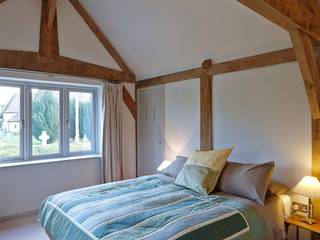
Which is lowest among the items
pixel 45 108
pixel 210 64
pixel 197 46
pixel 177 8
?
pixel 45 108

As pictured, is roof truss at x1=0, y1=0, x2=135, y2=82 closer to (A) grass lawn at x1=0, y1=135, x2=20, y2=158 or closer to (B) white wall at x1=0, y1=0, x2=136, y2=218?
(B) white wall at x1=0, y1=0, x2=136, y2=218

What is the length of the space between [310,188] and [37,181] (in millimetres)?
3459

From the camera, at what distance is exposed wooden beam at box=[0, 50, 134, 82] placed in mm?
3289

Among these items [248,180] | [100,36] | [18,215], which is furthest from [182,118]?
[18,215]

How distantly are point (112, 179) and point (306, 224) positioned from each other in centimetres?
297

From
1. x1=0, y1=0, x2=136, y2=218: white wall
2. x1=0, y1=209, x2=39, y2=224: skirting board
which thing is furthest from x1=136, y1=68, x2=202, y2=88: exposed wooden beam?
x1=0, y1=209, x2=39, y2=224: skirting board

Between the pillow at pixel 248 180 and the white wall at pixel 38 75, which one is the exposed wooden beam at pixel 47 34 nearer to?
the white wall at pixel 38 75

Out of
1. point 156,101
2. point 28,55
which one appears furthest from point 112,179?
point 28,55

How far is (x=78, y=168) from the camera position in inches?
159

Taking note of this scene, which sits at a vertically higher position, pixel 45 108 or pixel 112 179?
pixel 45 108

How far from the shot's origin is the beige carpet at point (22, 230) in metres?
2.83

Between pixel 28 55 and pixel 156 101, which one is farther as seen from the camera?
pixel 156 101

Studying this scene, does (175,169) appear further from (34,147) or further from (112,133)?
(34,147)

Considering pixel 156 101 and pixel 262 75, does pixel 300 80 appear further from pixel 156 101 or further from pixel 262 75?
pixel 156 101
